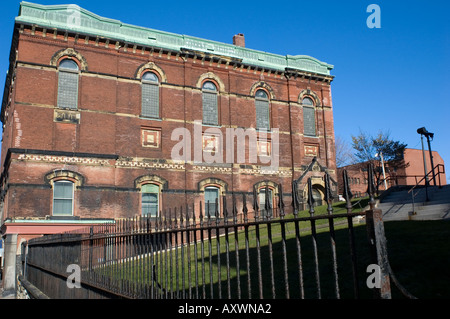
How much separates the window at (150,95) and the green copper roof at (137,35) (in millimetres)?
2068

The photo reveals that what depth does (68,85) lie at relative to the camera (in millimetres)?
23375

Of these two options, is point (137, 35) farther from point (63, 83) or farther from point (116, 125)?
point (116, 125)

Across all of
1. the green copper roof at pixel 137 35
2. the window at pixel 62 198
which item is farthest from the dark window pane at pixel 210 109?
the window at pixel 62 198

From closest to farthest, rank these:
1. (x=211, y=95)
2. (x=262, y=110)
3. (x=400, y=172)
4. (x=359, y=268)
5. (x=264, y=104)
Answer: (x=359, y=268) → (x=211, y=95) → (x=262, y=110) → (x=264, y=104) → (x=400, y=172)

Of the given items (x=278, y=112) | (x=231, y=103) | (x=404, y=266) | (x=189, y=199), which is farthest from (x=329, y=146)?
(x=404, y=266)

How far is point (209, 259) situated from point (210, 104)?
77.0 ft

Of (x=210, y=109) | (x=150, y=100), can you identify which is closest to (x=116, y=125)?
(x=150, y=100)

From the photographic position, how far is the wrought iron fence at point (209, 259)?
11.2 feet

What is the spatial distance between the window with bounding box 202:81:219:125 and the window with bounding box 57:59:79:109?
8.14 meters

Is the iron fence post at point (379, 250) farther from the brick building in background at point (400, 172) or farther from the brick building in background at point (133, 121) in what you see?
the brick building in background at point (400, 172)

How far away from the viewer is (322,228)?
15.5 meters

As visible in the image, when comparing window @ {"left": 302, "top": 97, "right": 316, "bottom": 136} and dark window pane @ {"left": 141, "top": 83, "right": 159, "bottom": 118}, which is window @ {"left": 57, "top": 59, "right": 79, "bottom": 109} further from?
window @ {"left": 302, "top": 97, "right": 316, "bottom": 136}

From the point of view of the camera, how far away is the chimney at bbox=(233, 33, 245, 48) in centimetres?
3141
